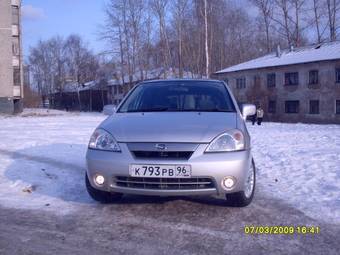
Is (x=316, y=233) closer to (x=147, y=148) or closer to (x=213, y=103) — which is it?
(x=147, y=148)

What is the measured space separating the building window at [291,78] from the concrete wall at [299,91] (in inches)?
11.6

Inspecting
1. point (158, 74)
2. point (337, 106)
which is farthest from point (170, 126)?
point (158, 74)

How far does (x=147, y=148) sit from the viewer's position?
4.36m

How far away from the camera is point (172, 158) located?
4.31 meters

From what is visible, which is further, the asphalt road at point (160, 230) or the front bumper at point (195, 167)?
the front bumper at point (195, 167)

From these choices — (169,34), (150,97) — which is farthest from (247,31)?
(150,97)

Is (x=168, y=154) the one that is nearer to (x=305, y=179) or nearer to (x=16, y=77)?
(x=305, y=179)

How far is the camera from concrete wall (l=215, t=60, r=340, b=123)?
123 feet

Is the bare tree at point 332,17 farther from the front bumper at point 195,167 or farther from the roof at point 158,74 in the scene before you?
the front bumper at point 195,167

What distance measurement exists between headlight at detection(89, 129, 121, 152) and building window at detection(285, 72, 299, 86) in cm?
3839

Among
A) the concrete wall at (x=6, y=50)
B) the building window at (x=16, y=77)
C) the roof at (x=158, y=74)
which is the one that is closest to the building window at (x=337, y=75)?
the roof at (x=158, y=74)

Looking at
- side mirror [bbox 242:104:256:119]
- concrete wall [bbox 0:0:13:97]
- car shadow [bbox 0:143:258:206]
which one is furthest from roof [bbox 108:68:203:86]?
side mirror [bbox 242:104:256:119]

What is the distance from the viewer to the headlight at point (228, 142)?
14.4 feet
